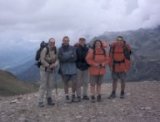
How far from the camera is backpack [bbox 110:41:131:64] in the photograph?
18734mm

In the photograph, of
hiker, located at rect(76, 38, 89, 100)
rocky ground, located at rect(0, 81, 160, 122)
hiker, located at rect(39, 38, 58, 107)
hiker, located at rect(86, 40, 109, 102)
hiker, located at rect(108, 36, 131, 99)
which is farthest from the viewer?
hiker, located at rect(108, 36, 131, 99)

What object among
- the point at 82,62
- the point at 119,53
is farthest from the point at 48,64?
the point at 119,53

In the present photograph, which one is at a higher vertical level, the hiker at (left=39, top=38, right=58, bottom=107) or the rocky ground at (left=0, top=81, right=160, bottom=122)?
the hiker at (left=39, top=38, right=58, bottom=107)

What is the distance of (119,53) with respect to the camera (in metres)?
18.8

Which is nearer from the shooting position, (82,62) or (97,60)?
(97,60)

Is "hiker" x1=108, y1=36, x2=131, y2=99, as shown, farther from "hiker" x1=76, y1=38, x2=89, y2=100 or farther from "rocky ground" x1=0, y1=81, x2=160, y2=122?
"rocky ground" x1=0, y1=81, x2=160, y2=122

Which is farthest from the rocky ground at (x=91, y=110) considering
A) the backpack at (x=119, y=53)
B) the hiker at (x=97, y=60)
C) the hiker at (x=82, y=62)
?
the backpack at (x=119, y=53)

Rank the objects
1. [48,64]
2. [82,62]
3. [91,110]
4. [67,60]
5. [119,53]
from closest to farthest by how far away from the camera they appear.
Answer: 1. [91,110]
2. [48,64]
3. [67,60]
4. [82,62]
5. [119,53]

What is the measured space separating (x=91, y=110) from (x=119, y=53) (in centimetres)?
270

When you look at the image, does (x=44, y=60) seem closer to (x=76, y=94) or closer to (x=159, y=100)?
(x=76, y=94)

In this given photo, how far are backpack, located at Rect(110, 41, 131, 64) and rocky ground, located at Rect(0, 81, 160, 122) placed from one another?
1565 mm

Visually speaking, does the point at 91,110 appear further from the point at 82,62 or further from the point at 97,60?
the point at 82,62

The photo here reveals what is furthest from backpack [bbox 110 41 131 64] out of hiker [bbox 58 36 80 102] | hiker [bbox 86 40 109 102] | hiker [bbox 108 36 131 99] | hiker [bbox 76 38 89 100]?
hiker [bbox 58 36 80 102]

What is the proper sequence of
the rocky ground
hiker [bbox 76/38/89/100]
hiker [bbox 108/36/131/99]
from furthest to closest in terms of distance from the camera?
1. hiker [bbox 108/36/131/99]
2. hiker [bbox 76/38/89/100]
3. the rocky ground
